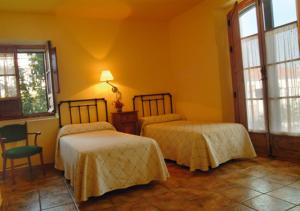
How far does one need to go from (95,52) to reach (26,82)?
125cm

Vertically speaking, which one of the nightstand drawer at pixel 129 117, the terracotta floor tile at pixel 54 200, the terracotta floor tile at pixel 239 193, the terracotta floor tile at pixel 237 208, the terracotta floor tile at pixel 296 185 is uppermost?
the nightstand drawer at pixel 129 117

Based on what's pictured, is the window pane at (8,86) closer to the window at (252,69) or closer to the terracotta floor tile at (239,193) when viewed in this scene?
the terracotta floor tile at (239,193)

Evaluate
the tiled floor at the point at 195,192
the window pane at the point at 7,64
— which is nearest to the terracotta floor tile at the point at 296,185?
the tiled floor at the point at 195,192

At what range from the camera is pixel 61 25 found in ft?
14.0

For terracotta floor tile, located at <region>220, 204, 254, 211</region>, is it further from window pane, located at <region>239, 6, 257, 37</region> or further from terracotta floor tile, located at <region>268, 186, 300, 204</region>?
window pane, located at <region>239, 6, 257, 37</region>

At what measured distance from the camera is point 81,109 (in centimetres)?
439

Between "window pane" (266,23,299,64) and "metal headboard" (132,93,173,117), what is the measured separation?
2.15 meters

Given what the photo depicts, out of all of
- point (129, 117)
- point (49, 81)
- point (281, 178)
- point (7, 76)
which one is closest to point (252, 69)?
point (281, 178)

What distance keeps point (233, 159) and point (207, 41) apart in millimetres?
1936

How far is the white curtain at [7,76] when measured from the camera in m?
3.98

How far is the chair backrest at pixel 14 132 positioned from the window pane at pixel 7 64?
89 centimetres

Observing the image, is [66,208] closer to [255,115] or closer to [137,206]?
[137,206]

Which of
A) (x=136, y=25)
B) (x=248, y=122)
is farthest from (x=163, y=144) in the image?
(x=136, y=25)

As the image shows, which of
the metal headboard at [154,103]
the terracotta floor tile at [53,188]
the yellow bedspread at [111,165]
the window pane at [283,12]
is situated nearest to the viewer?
the yellow bedspread at [111,165]
